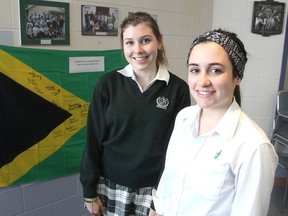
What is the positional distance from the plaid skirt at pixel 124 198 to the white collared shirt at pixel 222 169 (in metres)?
0.26

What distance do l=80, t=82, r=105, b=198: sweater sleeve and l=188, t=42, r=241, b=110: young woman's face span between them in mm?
527

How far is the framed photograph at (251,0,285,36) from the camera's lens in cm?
265

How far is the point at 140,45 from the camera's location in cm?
124

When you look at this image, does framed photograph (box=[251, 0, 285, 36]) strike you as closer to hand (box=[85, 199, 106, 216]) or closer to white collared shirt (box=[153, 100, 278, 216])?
white collared shirt (box=[153, 100, 278, 216])

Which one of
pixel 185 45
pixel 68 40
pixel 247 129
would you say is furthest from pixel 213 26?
pixel 247 129

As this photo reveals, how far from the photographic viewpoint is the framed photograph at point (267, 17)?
8.70 feet

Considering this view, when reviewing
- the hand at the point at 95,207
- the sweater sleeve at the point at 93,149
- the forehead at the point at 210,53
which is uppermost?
the forehead at the point at 210,53

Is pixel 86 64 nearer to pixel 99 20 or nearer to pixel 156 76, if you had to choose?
pixel 99 20

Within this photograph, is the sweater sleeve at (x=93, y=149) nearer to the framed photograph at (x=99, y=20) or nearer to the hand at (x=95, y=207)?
the hand at (x=95, y=207)

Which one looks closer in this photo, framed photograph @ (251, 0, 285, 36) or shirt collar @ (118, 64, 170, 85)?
shirt collar @ (118, 64, 170, 85)

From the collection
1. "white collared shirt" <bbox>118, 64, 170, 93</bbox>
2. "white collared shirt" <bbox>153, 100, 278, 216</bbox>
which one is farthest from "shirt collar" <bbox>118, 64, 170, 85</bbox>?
"white collared shirt" <bbox>153, 100, 278, 216</bbox>

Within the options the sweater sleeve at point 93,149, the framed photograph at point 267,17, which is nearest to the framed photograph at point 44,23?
the sweater sleeve at point 93,149

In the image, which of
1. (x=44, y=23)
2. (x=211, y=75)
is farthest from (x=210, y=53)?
(x=44, y=23)

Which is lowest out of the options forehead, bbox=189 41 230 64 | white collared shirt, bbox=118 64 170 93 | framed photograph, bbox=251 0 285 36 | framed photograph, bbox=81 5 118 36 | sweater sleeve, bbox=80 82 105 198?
sweater sleeve, bbox=80 82 105 198
